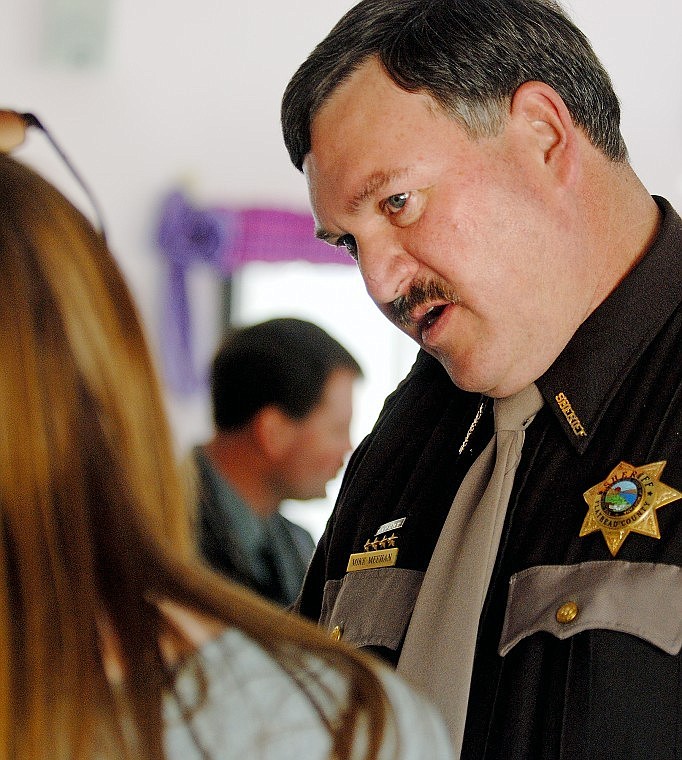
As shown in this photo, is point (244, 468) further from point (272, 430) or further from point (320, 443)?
point (320, 443)

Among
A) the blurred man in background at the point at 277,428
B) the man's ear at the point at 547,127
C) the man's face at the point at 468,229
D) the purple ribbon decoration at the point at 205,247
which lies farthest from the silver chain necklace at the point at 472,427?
the purple ribbon decoration at the point at 205,247

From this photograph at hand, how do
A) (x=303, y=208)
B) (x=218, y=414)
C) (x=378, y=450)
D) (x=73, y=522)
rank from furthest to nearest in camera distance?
(x=303, y=208), (x=218, y=414), (x=378, y=450), (x=73, y=522)

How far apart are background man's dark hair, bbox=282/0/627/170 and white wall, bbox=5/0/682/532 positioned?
10.6ft

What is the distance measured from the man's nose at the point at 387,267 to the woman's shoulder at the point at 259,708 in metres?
0.69

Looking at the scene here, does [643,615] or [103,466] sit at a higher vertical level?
[103,466]

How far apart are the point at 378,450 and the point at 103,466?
87 centimetres

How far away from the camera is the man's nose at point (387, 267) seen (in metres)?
1.39

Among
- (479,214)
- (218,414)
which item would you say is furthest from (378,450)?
(218,414)

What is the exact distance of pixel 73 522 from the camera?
725mm

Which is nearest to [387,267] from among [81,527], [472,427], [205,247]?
[472,427]

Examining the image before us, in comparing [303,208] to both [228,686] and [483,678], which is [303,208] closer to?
[483,678]

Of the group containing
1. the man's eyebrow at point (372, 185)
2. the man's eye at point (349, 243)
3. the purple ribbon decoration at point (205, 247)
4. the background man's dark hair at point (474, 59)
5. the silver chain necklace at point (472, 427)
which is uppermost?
the purple ribbon decoration at point (205, 247)

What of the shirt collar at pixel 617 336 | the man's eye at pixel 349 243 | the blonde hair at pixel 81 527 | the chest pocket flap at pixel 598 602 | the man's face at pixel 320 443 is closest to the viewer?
the blonde hair at pixel 81 527

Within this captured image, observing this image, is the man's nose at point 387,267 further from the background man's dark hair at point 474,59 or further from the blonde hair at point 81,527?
the blonde hair at point 81,527
